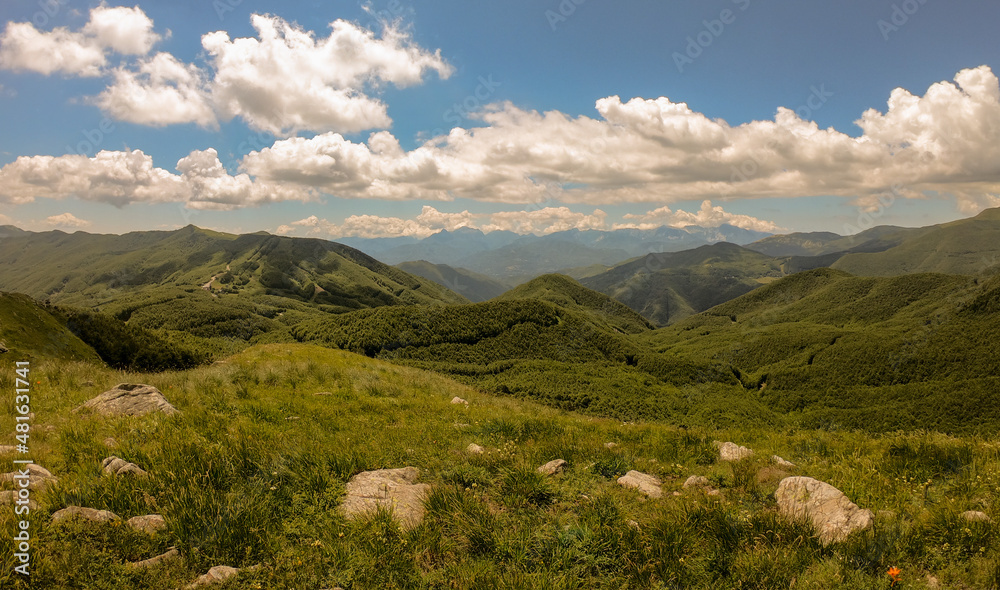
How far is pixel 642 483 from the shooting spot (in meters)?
7.08

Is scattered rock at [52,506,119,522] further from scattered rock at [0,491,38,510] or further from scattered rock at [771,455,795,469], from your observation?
scattered rock at [771,455,795,469]

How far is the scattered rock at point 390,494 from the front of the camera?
5.51 meters

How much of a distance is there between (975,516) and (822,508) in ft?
→ 5.58

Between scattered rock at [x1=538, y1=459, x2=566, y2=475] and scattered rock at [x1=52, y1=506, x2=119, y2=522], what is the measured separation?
20.3 feet

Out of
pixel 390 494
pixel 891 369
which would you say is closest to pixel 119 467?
pixel 390 494

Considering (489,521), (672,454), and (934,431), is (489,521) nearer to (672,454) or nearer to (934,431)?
(672,454)

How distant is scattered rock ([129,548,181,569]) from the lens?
410 cm

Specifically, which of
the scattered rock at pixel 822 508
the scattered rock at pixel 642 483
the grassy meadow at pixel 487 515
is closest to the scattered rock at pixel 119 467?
the grassy meadow at pixel 487 515

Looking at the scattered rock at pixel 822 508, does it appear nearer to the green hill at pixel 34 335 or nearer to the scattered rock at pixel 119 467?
the scattered rock at pixel 119 467

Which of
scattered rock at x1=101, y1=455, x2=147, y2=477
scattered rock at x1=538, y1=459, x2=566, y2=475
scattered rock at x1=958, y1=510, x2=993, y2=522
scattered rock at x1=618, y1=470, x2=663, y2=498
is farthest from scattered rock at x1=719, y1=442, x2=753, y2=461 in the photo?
scattered rock at x1=101, y1=455, x2=147, y2=477

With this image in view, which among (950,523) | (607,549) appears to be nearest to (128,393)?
(607,549)

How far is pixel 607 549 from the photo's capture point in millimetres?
4906

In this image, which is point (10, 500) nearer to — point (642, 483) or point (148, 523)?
point (148, 523)

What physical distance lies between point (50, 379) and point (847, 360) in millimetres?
193098
